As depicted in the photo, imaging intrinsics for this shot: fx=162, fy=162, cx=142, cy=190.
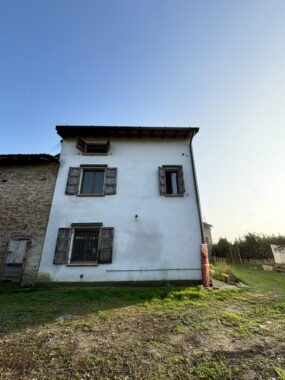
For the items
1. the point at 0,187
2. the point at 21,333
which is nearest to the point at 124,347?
the point at 21,333

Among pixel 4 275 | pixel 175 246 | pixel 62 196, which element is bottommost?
pixel 4 275

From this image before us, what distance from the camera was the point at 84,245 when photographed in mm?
7426

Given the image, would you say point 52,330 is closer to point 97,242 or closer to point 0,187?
point 97,242

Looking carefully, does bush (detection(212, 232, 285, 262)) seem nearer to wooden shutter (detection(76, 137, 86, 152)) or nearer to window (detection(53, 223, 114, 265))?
window (detection(53, 223, 114, 265))

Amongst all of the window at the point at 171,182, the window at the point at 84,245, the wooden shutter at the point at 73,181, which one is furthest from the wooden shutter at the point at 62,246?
the window at the point at 171,182

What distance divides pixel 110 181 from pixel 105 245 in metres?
3.14

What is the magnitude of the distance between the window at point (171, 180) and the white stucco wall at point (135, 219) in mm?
262

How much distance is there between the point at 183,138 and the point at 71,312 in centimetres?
931

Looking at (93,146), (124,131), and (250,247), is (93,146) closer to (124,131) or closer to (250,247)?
(124,131)

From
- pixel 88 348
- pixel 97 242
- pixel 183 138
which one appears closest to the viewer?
pixel 88 348

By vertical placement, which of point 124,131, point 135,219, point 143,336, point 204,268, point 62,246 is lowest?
point 143,336

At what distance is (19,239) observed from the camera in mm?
7395

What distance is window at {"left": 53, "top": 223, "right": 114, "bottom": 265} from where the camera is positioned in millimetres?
7051

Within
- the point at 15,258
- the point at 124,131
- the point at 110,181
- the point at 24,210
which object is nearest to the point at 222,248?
the point at 110,181
